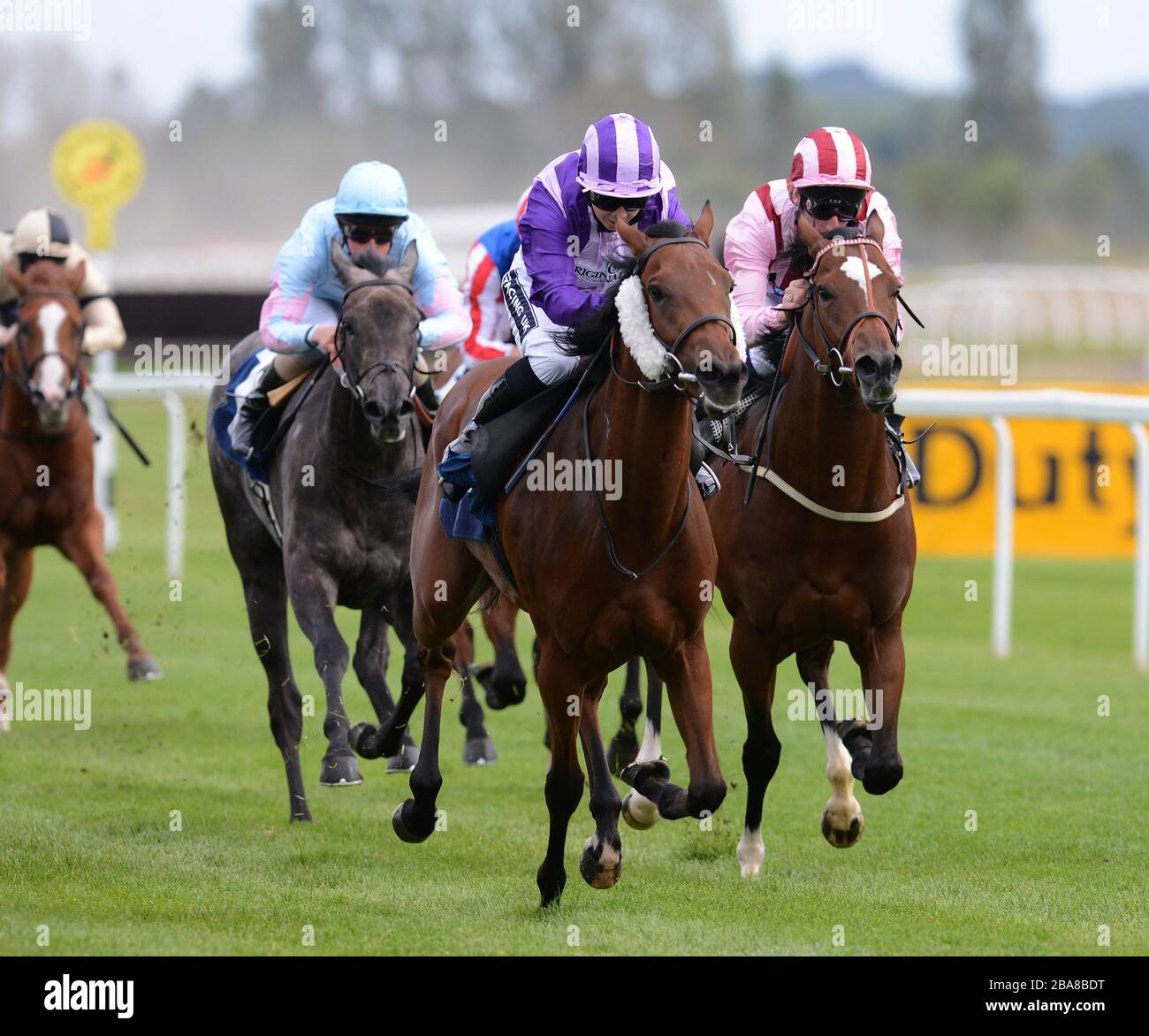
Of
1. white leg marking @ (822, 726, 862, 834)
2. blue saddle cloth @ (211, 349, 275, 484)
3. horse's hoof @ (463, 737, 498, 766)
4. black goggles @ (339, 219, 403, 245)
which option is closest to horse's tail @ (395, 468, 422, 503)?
blue saddle cloth @ (211, 349, 275, 484)

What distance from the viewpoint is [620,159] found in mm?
5258

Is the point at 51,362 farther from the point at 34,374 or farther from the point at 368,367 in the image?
the point at 368,367

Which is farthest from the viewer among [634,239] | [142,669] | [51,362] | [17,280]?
[142,669]

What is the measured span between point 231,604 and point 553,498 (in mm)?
8356

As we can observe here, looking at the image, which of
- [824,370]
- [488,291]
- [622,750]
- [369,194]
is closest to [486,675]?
[622,750]

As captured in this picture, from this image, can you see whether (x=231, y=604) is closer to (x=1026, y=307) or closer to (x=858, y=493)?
(x=858, y=493)

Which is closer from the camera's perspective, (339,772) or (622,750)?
(339,772)

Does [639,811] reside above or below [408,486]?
below

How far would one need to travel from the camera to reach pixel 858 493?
224 inches

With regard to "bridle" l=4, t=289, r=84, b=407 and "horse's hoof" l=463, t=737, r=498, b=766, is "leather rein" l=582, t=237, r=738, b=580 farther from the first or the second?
"bridle" l=4, t=289, r=84, b=407

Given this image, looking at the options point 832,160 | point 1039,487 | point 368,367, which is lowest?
point 368,367

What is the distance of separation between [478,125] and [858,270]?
5613 cm

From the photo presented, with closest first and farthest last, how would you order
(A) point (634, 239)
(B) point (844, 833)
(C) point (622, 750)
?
(A) point (634, 239) → (B) point (844, 833) → (C) point (622, 750)

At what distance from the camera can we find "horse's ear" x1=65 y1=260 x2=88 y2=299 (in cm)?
901
